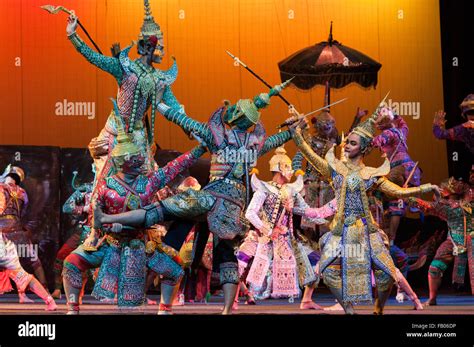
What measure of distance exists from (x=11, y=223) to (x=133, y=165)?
3354 mm

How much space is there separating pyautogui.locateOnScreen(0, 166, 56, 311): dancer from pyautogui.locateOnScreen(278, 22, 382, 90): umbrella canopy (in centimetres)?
301

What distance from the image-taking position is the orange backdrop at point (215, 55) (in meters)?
12.9

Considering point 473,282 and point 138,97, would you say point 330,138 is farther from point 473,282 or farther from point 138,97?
point 138,97

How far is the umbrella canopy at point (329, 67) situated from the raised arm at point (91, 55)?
11.1 ft

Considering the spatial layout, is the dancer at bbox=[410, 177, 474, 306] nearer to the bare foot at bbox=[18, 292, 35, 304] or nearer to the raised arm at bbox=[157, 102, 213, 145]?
the raised arm at bbox=[157, 102, 213, 145]

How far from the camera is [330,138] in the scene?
1140 centimetres

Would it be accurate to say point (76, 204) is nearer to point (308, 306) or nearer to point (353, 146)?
point (308, 306)

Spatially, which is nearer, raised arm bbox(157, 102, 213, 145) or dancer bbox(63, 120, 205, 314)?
dancer bbox(63, 120, 205, 314)

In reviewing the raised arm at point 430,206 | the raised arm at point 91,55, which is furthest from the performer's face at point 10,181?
the raised arm at point 430,206

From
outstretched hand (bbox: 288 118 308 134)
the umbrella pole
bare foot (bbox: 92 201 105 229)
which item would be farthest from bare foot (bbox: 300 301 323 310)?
the umbrella pole

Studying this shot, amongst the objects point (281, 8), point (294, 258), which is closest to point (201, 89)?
point (281, 8)

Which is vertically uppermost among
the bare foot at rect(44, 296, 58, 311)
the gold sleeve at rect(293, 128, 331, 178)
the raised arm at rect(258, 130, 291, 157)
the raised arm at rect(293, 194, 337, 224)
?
the raised arm at rect(258, 130, 291, 157)

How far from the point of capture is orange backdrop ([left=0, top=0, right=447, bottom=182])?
1294cm
